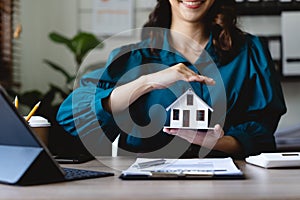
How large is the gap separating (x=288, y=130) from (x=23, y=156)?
2.19 m

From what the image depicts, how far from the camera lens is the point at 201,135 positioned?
1.31 metres

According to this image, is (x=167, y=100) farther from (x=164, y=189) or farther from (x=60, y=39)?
(x=60, y=39)

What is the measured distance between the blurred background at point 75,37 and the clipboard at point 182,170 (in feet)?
6.30

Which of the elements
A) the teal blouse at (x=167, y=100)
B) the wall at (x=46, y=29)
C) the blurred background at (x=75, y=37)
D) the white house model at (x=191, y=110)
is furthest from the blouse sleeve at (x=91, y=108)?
the wall at (x=46, y=29)

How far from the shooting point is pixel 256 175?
1.06 m

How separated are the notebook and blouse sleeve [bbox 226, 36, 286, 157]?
0.78 meters

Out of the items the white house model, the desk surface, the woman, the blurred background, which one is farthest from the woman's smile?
the blurred background

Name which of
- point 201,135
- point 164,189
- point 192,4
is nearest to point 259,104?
point 192,4

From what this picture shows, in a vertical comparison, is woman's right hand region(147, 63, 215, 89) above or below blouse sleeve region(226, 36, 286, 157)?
above

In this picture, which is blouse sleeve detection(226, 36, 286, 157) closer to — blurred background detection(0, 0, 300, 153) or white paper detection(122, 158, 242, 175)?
white paper detection(122, 158, 242, 175)

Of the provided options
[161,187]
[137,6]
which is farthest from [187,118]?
[137,6]

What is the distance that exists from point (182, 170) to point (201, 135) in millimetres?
268

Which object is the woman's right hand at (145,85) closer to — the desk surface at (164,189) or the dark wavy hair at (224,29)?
the dark wavy hair at (224,29)

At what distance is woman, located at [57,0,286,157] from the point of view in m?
1.51
